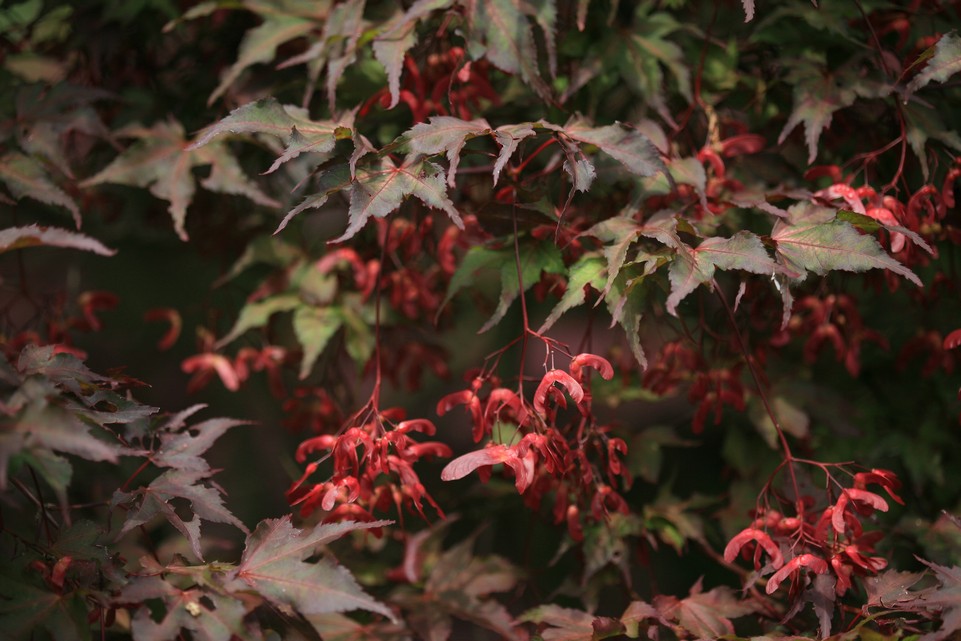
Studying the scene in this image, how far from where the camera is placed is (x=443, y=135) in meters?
1.04

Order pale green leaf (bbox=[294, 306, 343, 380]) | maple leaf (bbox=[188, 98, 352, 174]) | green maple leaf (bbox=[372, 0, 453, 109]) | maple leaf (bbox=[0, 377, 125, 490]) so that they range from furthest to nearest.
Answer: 1. pale green leaf (bbox=[294, 306, 343, 380])
2. green maple leaf (bbox=[372, 0, 453, 109])
3. maple leaf (bbox=[188, 98, 352, 174])
4. maple leaf (bbox=[0, 377, 125, 490])

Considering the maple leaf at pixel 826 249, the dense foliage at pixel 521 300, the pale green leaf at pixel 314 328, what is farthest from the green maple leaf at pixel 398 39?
the maple leaf at pixel 826 249

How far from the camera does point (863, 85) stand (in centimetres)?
120

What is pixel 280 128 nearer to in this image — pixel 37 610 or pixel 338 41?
pixel 338 41

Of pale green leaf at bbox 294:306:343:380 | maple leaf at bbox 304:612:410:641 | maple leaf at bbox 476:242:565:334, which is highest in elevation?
maple leaf at bbox 476:242:565:334

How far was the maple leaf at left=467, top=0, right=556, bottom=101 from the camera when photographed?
1.16 meters

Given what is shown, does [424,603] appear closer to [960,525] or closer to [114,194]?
[960,525]

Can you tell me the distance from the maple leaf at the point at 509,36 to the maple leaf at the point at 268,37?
0.33 m

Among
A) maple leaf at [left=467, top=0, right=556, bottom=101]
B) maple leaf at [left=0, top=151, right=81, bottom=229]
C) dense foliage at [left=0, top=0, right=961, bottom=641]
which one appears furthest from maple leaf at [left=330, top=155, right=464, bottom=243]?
maple leaf at [left=0, top=151, right=81, bottom=229]

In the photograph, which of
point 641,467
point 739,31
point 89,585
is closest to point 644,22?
point 739,31

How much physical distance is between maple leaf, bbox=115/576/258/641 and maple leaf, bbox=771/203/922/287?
0.71m

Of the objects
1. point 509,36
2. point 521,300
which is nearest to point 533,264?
point 521,300

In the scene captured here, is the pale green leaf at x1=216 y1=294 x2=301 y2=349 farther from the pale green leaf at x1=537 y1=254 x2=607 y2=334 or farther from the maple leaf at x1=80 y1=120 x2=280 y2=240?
the pale green leaf at x1=537 y1=254 x2=607 y2=334

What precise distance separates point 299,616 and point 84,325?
71cm
